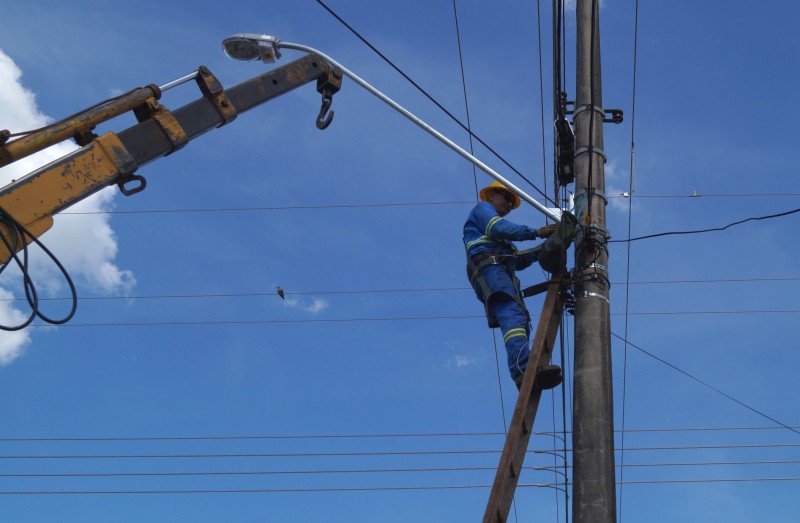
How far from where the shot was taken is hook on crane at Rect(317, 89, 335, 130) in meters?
7.08

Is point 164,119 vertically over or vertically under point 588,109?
under

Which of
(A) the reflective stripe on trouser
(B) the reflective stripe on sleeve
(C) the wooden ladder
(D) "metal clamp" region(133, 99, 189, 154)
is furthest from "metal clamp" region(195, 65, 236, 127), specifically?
(C) the wooden ladder

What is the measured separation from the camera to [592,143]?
21.4 feet

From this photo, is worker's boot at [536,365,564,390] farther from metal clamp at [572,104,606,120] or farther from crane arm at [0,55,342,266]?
crane arm at [0,55,342,266]

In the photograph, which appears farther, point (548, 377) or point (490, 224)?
point (490, 224)

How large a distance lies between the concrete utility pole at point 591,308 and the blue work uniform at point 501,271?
0.63 m

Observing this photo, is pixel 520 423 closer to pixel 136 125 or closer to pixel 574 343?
pixel 574 343

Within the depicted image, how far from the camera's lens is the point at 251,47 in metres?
6.81

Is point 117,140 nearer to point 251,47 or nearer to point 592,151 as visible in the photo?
point 251,47

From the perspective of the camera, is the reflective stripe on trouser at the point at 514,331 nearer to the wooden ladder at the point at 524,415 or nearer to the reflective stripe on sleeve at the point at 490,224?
the wooden ladder at the point at 524,415

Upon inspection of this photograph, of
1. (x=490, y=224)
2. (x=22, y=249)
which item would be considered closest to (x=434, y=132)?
(x=490, y=224)

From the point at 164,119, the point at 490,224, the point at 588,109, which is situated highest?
the point at 588,109

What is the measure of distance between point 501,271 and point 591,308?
4.33ft

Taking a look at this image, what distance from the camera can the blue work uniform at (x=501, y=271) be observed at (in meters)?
6.69
